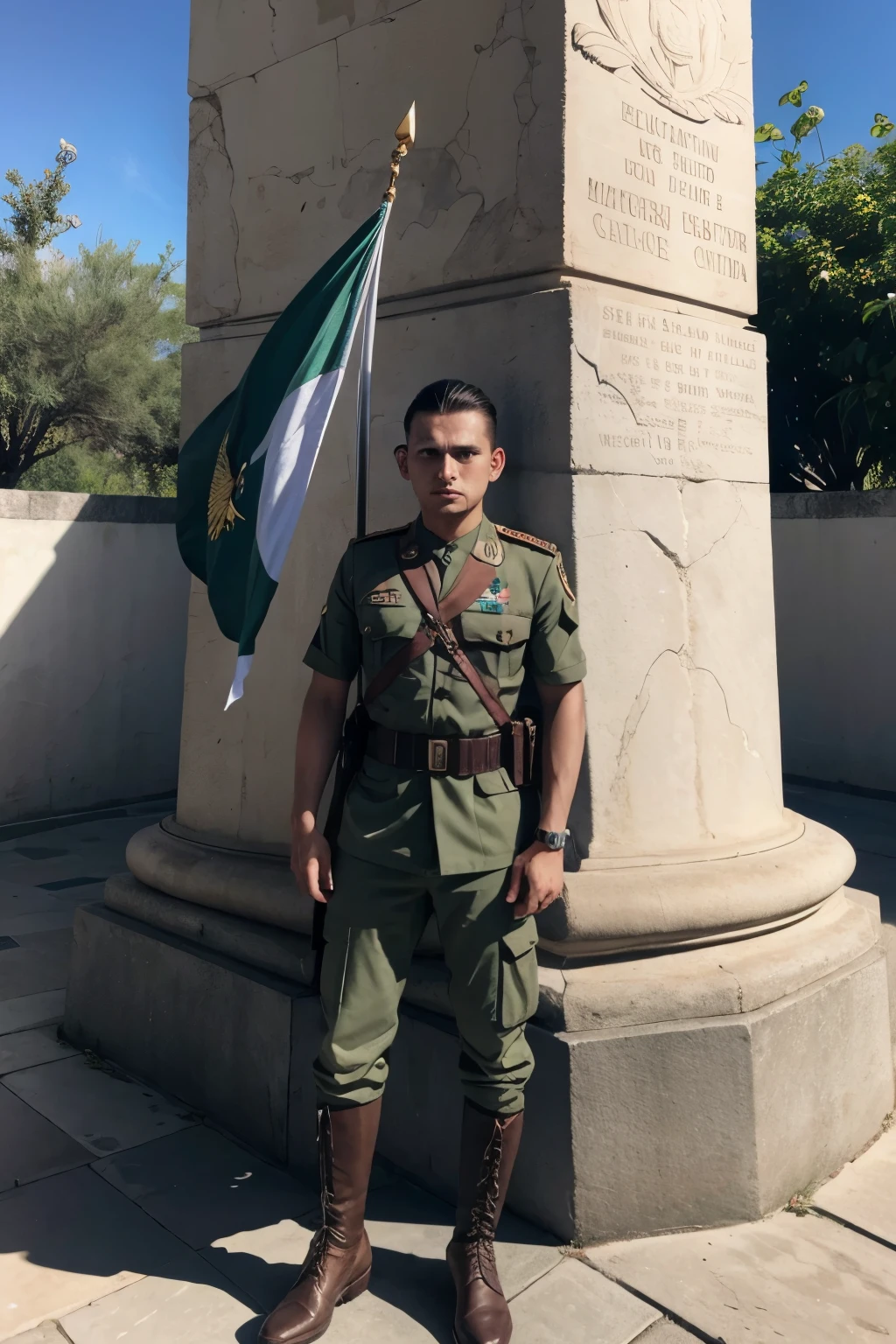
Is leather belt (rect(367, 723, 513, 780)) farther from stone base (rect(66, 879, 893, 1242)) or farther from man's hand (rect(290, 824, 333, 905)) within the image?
stone base (rect(66, 879, 893, 1242))

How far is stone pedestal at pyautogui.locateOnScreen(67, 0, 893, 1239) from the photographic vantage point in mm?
2535

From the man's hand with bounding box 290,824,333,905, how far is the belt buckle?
288mm

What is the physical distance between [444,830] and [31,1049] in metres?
2.15

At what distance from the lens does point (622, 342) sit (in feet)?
8.97

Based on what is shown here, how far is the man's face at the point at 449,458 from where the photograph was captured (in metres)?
2.23

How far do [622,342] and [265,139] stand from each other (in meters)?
1.40

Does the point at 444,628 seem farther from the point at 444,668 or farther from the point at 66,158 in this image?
the point at 66,158

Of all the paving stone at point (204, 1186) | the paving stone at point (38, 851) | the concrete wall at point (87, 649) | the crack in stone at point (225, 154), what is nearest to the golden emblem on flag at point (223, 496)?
the crack in stone at point (225, 154)

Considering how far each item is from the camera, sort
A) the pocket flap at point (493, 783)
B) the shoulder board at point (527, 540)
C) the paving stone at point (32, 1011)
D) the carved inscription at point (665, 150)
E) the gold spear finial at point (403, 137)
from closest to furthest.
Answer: the pocket flap at point (493, 783) < the shoulder board at point (527, 540) < the gold spear finial at point (403, 137) < the carved inscription at point (665, 150) < the paving stone at point (32, 1011)

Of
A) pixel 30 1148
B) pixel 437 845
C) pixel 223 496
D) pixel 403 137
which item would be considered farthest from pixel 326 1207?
pixel 403 137

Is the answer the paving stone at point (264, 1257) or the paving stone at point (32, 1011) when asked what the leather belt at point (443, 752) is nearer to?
the paving stone at point (264, 1257)

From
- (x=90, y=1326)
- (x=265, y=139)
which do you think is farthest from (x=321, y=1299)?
(x=265, y=139)

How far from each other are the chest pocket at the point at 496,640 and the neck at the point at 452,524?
0.19 metres

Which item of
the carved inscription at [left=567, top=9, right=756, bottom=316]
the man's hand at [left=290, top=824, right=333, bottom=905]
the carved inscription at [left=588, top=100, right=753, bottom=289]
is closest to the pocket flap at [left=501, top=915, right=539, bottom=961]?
the man's hand at [left=290, top=824, right=333, bottom=905]
